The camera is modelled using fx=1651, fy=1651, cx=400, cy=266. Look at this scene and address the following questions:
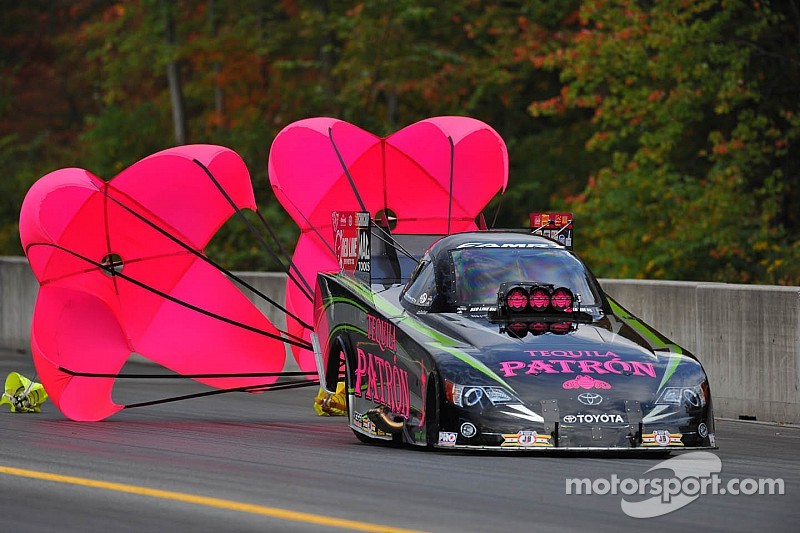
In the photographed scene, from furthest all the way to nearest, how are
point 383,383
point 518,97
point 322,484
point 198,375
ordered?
point 518,97 → point 198,375 → point 383,383 → point 322,484

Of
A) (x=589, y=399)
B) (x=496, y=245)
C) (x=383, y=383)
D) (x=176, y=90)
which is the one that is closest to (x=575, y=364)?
(x=589, y=399)

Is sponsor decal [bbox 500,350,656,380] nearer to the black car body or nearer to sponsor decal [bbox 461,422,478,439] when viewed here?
the black car body

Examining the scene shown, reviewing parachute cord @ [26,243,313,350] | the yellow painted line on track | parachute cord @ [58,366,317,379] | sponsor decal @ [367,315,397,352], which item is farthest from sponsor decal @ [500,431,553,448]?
parachute cord @ [26,243,313,350]

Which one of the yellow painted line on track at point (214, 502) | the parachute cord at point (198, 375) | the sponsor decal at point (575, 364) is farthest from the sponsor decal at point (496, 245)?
the yellow painted line on track at point (214, 502)

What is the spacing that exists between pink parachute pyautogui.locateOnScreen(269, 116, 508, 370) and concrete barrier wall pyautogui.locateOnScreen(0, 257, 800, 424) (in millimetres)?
2106

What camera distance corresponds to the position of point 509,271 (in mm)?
13227

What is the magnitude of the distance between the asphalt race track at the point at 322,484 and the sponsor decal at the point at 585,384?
519 millimetres

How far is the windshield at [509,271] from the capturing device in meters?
13.0

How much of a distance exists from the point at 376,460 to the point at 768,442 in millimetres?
4095

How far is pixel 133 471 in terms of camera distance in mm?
11234

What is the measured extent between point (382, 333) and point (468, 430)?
1.66 m

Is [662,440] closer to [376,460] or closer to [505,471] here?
[505,471]

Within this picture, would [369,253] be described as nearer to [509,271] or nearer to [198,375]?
[509,271]

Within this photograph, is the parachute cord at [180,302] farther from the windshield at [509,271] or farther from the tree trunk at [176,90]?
the tree trunk at [176,90]
